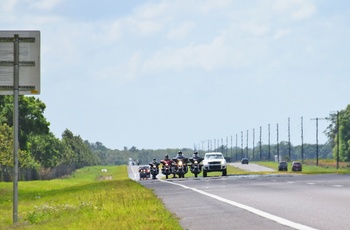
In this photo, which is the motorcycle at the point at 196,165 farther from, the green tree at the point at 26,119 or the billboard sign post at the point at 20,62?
the billboard sign post at the point at 20,62

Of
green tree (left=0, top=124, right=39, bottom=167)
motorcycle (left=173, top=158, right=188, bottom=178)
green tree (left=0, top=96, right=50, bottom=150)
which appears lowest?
motorcycle (left=173, top=158, right=188, bottom=178)

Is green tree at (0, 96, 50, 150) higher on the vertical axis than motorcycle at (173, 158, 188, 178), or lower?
higher

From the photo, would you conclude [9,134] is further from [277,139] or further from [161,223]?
[277,139]

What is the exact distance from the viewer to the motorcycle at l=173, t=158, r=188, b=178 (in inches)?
2977

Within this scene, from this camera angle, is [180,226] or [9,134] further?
[9,134]

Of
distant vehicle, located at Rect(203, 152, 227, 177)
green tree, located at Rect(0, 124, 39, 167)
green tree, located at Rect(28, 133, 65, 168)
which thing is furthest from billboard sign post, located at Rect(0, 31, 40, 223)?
green tree, located at Rect(28, 133, 65, 168)

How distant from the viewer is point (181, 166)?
7612 cm

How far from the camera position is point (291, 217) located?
17516mm

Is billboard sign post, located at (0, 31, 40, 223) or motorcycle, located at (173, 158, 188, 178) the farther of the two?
motorcycle, located at (173, 158, 188, 178)

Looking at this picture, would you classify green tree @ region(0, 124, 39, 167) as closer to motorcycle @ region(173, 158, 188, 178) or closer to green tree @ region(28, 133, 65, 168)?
motorcycle @ region(173, 158, 188, 178)

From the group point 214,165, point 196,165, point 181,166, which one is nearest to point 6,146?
point 181,166

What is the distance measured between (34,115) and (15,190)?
93.8 m

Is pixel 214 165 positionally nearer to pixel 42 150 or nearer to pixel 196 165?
pixel 196 165

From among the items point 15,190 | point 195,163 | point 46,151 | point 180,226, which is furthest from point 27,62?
point 46,151
